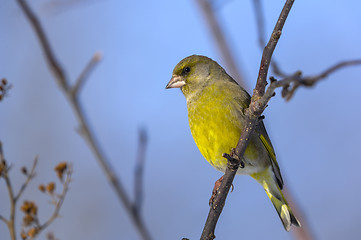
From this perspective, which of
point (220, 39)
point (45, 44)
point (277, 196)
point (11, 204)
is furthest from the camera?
point (277, 196)

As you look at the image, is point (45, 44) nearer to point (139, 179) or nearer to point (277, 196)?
point (139, 179)

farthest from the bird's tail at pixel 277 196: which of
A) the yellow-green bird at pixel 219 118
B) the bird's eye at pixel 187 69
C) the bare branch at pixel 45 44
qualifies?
the bare branch at pixel 45 44

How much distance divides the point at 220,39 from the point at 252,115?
2.03m

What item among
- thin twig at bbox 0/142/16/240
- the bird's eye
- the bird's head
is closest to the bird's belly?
the bird's head

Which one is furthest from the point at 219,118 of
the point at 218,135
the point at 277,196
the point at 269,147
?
the point at 277,196

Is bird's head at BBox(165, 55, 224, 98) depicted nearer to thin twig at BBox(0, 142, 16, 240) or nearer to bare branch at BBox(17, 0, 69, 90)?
bare branch at BBox(17, 0, 69, 90)

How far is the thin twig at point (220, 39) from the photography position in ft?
14.3

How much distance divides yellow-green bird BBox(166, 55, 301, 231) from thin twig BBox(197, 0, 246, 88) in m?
0.12

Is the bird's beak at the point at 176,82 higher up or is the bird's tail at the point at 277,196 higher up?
the bird's beak at the point at 176,82

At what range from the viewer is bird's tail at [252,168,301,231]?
15.6ft

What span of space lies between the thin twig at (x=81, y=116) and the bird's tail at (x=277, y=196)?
2046mm

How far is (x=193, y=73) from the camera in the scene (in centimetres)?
475

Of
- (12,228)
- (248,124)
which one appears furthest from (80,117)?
(248,124)

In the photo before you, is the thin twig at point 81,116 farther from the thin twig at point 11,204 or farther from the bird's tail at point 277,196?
the bird's tail at point 277,196
